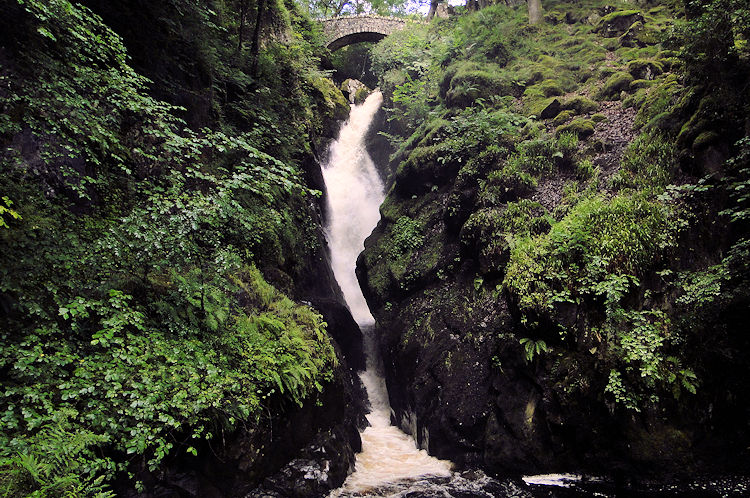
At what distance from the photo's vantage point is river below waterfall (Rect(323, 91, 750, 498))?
19.7 ft

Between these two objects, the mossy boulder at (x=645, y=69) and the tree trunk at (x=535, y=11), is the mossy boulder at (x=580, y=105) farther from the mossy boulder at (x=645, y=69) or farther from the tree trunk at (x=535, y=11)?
the tree trunk at (x=535, y=11)

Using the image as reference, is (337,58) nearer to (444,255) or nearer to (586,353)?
(444,255)

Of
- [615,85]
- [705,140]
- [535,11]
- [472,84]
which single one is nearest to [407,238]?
[472,84]

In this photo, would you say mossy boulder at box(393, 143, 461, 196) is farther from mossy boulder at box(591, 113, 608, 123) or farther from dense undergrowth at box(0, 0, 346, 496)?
dense undergrowth at box(0, 0, 346, 496)

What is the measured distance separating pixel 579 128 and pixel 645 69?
348 centimetres

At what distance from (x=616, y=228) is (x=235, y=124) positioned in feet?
31.3

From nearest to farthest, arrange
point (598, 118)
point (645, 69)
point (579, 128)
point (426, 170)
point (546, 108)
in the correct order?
point (579, 128), point (598, 118), point (645, 69), point (546, 108), point (426, 170)

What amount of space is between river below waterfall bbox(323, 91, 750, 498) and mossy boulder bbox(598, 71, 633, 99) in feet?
33.5

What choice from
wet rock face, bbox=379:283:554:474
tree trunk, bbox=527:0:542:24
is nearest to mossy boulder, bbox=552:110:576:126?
wet rock face, bbox=379:283:554:474

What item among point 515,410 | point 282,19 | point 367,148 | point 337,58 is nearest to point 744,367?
point 515,410

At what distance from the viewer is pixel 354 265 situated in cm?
1681

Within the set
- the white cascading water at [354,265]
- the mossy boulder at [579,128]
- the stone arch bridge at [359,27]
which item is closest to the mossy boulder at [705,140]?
the mossy boulder at [579,128]

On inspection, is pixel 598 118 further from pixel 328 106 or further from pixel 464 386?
pixel 328 106

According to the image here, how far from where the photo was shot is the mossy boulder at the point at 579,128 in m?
10.5
